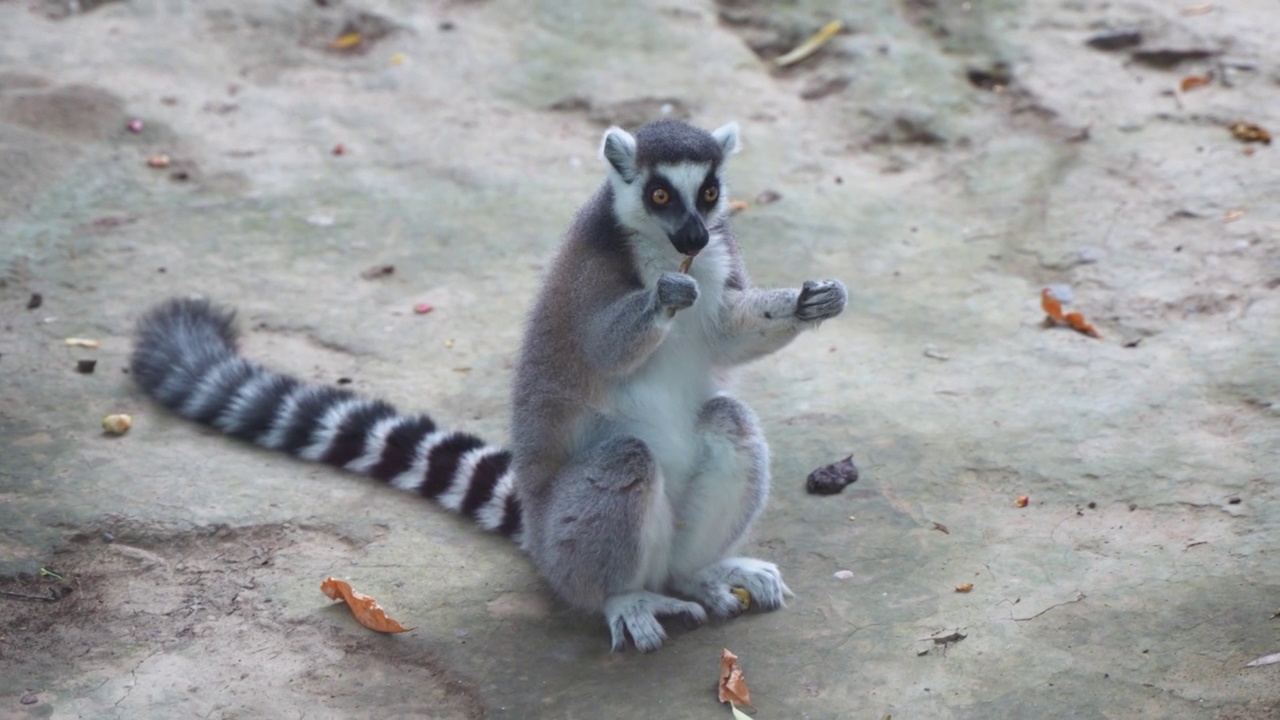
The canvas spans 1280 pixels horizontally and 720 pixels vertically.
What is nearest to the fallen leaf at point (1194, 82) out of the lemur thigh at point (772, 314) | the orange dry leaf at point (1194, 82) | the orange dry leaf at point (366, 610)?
the orange dry leaf at point (1194, 82)

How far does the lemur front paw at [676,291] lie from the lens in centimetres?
410

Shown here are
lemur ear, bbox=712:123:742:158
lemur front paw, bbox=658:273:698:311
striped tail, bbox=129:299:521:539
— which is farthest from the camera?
striped tail, bbox=129:299:521:539

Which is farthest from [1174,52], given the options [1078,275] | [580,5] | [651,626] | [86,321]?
[86,321]

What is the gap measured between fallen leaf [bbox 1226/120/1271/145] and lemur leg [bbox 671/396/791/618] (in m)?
4.55

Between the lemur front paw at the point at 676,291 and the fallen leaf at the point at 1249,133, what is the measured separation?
4922 millimetres

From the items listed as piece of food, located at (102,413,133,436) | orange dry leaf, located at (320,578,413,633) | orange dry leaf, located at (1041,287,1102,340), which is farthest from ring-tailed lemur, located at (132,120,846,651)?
orange dry leaf, located at (1041,287,1102,340)

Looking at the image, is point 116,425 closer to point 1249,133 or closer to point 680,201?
point 680,201

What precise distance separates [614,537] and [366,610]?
881 mm

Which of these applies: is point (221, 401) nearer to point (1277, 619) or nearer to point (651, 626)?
point (651, 626)

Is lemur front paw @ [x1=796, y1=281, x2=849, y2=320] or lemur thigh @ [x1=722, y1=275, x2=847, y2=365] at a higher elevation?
lemur front paw @ [x1=796, y1=281, x2=849, y2=320]

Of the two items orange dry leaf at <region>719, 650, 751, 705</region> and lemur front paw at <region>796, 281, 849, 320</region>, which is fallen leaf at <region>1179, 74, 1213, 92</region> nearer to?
lemur front paw at <region>796, 281, 849, 320</region>

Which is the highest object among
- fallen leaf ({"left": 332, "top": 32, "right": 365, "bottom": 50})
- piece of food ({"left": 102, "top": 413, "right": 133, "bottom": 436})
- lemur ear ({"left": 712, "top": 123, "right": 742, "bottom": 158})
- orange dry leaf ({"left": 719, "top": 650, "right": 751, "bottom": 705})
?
lemur ear ({"left": 712, "top": 123, "right": 742, "bottom": 158})

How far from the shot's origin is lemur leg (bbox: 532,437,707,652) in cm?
427

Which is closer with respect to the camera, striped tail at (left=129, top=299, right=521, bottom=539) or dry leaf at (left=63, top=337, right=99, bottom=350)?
striped tail at (left=129, top=299, right=521, bottom=539)
